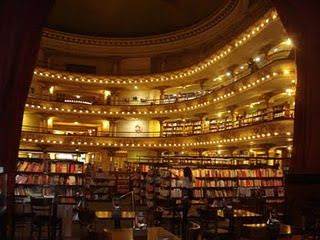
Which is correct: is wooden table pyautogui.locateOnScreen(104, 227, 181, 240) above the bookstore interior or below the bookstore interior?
below

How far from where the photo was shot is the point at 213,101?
20312 millimetres

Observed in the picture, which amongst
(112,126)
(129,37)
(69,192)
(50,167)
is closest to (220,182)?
(69,192)

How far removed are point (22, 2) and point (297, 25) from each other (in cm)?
620

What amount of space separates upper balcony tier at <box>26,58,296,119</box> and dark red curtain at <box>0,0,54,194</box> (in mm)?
9765

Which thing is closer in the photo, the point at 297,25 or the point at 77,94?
the point at 297,25

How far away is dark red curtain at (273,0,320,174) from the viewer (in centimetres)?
777

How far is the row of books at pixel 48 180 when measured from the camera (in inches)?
359

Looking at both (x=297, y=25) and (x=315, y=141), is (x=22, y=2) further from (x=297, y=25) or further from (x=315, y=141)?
(x=315, y=141)

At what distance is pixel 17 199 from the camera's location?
28.3 feet

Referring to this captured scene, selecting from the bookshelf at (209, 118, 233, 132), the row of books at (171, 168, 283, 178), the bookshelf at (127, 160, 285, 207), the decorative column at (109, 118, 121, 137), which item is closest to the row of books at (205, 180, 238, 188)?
the bookshelf at (127, 160, 285, 207)

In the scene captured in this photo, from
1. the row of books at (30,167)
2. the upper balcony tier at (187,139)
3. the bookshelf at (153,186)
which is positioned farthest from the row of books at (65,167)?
the upper balcony tier at (187,139)

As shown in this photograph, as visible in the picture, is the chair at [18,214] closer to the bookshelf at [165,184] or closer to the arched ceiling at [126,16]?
the bookshelf at [165,184]

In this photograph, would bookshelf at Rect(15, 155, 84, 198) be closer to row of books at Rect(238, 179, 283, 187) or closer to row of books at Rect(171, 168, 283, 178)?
row of books at Rect(171, 168, 283, 178)

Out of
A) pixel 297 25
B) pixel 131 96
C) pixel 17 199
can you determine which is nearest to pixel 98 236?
pixel 17 199
